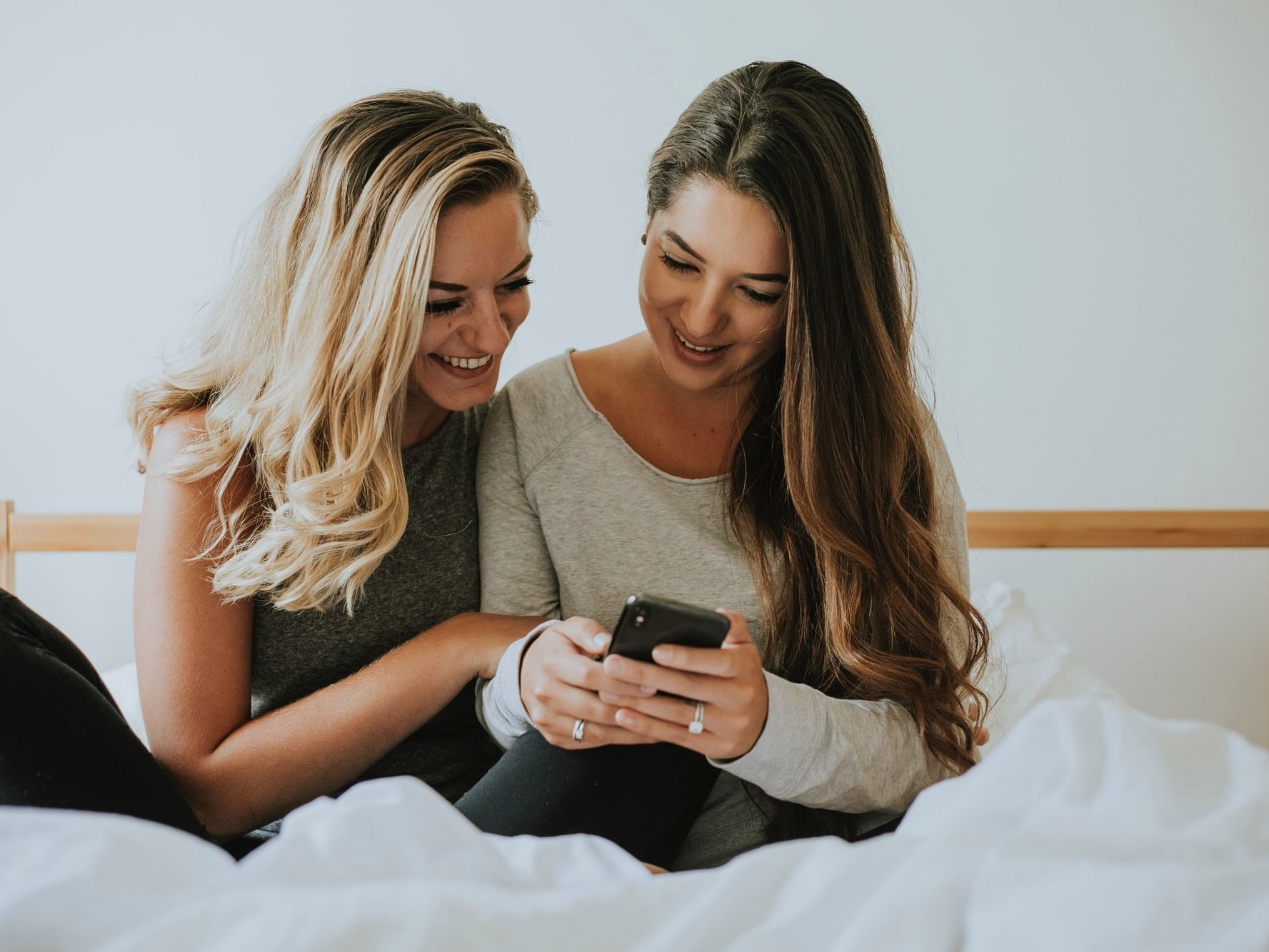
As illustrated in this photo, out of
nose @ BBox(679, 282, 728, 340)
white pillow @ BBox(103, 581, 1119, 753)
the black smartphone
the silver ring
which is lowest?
white pillow @ BBox(103, 581, 1119, 753)

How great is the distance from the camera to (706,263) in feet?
3.75

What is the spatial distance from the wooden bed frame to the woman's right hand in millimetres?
1117

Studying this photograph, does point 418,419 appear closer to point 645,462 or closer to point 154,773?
point 645,462

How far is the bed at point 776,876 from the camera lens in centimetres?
56

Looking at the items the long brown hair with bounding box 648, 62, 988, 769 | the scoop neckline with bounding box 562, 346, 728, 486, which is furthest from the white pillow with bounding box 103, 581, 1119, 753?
the scoop neckline with bounding box 562, 346, 728, 486

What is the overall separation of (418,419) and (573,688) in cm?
41

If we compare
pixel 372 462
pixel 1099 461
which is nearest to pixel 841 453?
pixel 372 462

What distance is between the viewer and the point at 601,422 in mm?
1289

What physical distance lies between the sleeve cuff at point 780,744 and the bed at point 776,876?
1.03 ft

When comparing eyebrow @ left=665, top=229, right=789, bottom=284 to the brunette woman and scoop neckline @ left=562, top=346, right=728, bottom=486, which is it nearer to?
the brunette woman

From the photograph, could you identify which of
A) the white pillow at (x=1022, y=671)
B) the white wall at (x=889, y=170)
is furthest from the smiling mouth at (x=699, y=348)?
the white wall at (x=889, y=170)

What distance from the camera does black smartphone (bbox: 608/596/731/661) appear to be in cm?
91

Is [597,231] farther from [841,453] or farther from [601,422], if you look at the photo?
[841,453]

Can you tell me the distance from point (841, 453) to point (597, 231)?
0.97m
